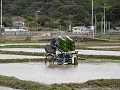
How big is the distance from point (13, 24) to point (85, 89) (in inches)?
4516

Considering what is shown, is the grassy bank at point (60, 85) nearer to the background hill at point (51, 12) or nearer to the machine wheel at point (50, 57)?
the machine wheel at point (50, 57)

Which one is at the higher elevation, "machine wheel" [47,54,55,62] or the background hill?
the background hill

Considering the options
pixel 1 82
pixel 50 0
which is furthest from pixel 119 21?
pixel 1 82

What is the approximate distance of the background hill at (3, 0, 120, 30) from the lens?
12138 centimetres

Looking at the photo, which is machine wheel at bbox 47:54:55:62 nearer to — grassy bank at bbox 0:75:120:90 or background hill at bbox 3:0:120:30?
grassy bank at bbox 0:75:120:90

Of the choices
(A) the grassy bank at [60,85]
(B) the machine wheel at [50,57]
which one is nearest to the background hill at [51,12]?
(B) the machine wheel at [50,57]

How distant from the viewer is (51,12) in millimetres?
129375

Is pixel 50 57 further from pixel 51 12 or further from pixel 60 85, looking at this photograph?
pixel 51 12

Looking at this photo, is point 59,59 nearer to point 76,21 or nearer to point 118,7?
point 118,7

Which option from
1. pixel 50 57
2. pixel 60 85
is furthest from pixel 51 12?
pixel 60 85

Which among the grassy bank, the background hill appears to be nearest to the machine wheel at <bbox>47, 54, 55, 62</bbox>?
the grassy bank

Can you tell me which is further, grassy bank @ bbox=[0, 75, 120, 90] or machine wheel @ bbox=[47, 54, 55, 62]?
machine wheel @ bbox=[47, 54, 55, 62]

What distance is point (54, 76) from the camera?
15.4 m

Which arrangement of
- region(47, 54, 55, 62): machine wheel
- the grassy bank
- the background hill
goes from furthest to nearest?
the background hill, region(47, 54, 55, 62): machine wheel, the grassy bank
